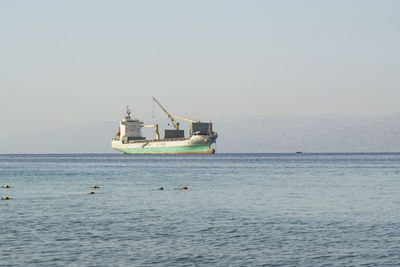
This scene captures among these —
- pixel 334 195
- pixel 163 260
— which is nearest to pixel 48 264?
pixel 163 260

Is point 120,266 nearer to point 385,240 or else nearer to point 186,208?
point 385,240

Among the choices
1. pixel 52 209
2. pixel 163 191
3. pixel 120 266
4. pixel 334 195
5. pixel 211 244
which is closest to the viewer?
pixel 120 266

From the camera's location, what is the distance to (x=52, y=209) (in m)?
46.3

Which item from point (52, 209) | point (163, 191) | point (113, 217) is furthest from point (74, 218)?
point (163, 191)

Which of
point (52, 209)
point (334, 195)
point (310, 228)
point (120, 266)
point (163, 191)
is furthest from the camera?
point (163, 191)

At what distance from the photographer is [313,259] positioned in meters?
25.9

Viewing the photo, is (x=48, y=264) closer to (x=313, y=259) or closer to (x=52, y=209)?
(x=313, y=259)

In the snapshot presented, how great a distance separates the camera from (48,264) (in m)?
24.9

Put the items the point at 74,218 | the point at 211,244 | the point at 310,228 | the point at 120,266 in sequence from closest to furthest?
the point at 120,266
the point at 211,244
the point at 310,228
the point at 74,218

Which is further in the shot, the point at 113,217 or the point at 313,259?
the point at 113,217

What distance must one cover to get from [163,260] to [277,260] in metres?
4.96

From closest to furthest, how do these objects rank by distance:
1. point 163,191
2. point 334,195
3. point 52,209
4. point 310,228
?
1. point 310,228
2. point 52,209
3. point 334,195
4. point 163,191

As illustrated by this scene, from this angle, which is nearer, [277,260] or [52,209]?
[277,260]

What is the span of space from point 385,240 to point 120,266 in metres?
14.2
